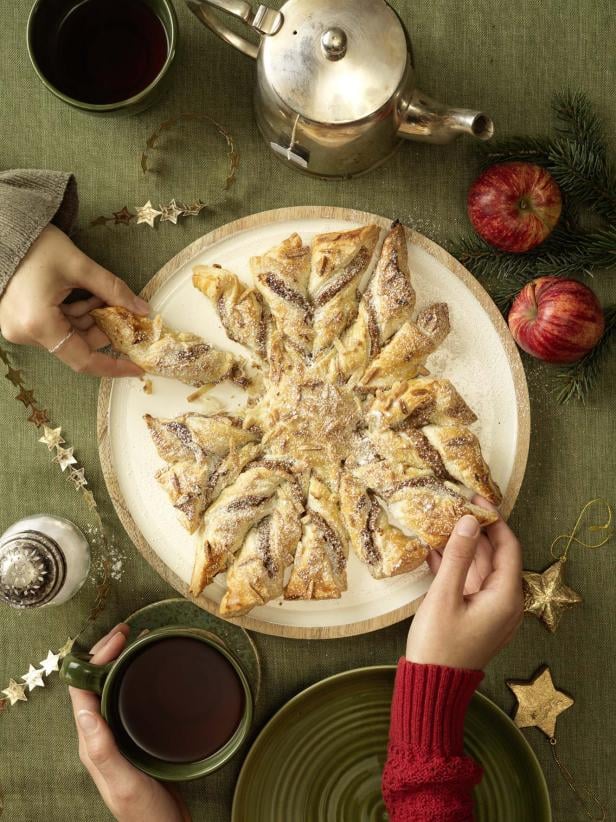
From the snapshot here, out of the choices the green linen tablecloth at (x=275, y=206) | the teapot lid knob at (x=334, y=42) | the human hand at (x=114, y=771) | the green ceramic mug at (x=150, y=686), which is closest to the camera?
the teapot lid knob at (x=334, y=42)

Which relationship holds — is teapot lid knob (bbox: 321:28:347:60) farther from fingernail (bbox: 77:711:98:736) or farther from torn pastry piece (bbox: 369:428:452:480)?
fingernail (bbox: 77:711:98:736)

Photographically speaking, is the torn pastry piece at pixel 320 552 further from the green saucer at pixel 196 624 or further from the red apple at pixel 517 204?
the red apple at pixel 517 204

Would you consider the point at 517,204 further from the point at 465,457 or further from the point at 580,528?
the point at 580,528

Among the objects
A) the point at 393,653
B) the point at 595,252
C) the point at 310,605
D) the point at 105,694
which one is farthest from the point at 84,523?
the point at 595,252

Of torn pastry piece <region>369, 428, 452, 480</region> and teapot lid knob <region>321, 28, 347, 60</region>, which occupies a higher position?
teapot lid knob <region>321, 28, 347, 60</region>

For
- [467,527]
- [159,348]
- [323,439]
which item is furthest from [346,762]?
[159,348]

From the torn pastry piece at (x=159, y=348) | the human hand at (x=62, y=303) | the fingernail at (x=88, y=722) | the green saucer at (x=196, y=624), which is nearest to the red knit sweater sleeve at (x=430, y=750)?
the green saucer at (x=196, y=624)

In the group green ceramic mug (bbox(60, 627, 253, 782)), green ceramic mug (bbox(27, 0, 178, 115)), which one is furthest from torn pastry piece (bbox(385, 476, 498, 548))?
green ceramic mug (bbox(27, 0, 178, 115))
